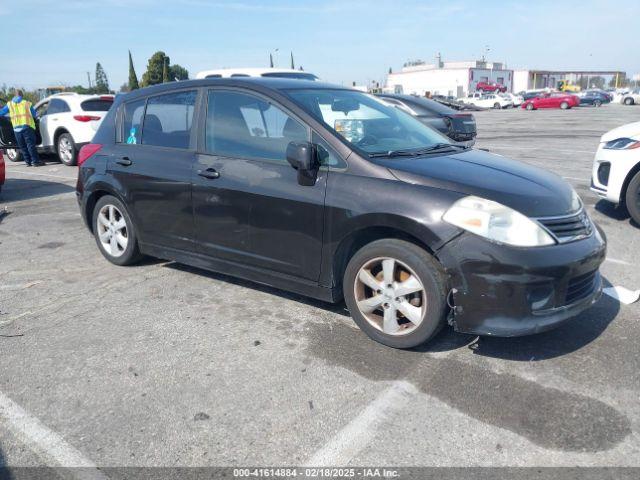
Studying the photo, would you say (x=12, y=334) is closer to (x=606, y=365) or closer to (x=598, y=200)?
(x=606, y=365)

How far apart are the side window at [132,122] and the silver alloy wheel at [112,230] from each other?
0.68 m

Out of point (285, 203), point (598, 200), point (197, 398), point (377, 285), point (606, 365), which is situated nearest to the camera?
point (197, 398)

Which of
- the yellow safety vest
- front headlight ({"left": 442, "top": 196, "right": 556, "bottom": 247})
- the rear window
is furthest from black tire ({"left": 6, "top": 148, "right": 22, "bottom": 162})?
front headlight ({"left": 442, "top": 196, "right": 556, "bottom": 247})

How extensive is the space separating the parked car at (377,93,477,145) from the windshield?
5417 mm

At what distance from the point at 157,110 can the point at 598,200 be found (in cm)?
623

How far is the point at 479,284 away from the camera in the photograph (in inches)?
124

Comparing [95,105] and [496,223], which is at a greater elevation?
[95,105]

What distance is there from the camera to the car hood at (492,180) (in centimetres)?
329

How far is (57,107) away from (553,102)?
42.2m

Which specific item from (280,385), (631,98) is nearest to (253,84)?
(280,385)

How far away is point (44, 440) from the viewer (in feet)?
8.89

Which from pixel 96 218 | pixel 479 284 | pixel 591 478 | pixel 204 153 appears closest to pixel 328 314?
pixel 479 284

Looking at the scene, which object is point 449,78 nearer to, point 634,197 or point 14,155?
point 14,155

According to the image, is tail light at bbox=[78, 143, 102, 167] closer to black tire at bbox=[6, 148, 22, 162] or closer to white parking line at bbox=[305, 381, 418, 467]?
white parking line at bbox=[305, 381, 418, 467]
